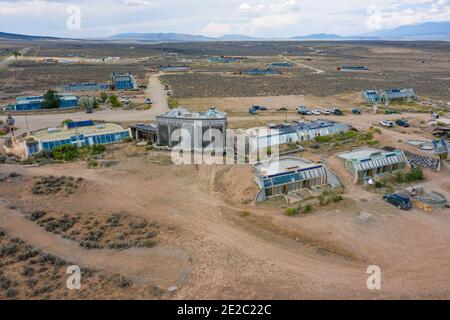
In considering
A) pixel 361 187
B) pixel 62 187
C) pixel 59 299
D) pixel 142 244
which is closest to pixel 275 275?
pixel 142 244

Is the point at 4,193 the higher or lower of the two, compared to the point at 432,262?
higher

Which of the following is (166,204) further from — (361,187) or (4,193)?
(361,187)

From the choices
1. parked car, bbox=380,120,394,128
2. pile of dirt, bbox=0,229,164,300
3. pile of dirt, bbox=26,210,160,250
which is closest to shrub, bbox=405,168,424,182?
parked car, bbox=380,120,394,128

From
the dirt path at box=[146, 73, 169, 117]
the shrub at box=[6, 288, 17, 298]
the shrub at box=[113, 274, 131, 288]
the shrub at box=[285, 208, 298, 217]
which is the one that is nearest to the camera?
the shrub at box=[6, 288, 17, 298]
